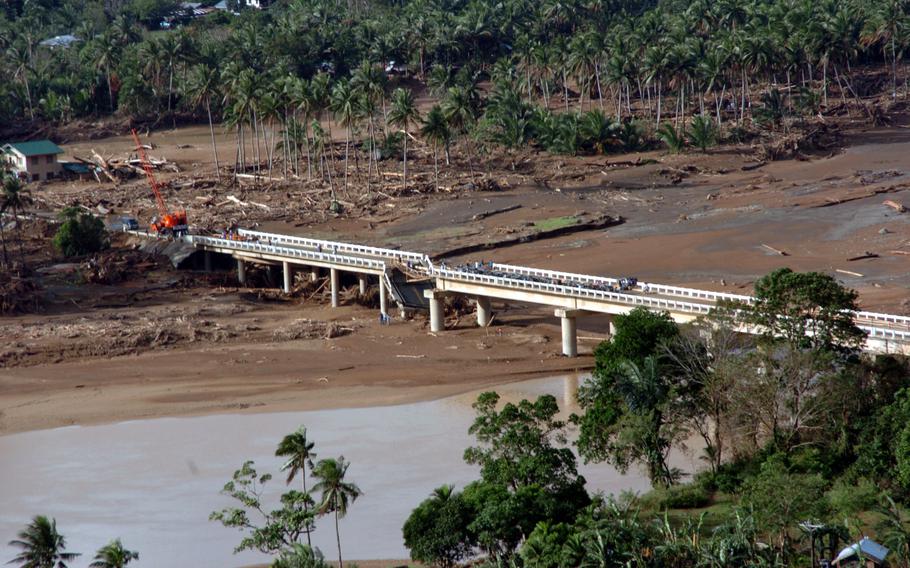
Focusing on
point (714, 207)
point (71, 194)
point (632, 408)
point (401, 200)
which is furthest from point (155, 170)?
point (632, 408)

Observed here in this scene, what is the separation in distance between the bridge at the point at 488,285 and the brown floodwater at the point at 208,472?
4.44m

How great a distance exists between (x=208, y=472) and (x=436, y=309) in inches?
803

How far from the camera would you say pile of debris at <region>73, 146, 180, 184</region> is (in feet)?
348

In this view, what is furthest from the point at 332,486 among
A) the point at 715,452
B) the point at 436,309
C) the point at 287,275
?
the point at 287,275

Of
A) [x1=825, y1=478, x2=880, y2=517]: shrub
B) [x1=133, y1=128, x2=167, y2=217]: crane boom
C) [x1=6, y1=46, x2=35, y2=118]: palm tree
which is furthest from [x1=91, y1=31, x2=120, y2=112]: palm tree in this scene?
[x1=825, y1=478, x2=880, y2=517]: shrub

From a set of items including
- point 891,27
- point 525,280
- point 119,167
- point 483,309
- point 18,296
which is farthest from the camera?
point 891,27

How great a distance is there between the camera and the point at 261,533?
3547 cm

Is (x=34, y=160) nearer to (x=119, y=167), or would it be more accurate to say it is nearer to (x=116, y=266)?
(x=119, y=167)

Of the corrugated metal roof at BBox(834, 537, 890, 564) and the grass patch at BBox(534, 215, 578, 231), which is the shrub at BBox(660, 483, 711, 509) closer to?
the corrugated metal roof at BBox(834, 537, 890, 564)

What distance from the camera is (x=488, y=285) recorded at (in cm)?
6419

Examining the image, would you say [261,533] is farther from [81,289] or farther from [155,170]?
[155,170]

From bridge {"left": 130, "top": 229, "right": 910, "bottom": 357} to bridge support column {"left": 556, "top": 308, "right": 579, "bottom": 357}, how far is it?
42 mm

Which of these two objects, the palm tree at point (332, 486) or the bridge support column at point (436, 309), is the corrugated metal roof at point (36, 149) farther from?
the palm tree at point (332, 486)

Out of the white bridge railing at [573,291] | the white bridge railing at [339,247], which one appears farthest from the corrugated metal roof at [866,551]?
the white bridge railing at [339,247]
